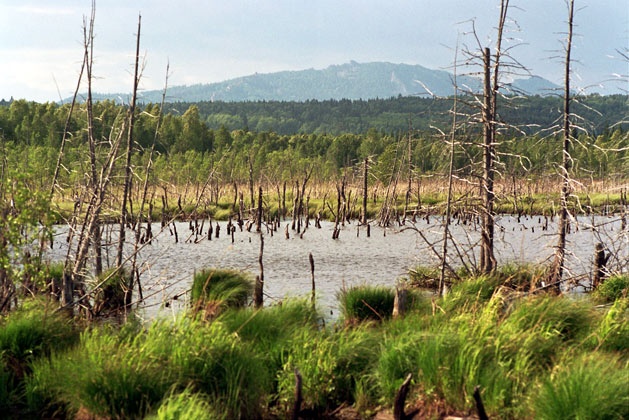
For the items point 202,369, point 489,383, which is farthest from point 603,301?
point 202,369

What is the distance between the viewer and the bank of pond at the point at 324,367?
7011 millimetres

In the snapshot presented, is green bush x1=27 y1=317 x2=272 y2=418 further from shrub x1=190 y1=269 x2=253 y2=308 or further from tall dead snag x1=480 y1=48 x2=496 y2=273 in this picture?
tall dead snag x1=480 y1=48 x2=496 y2=273

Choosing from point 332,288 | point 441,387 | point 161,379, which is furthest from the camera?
point 332,288

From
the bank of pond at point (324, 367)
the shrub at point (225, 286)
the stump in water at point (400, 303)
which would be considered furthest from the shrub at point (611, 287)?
the shrub at point (225, 286)

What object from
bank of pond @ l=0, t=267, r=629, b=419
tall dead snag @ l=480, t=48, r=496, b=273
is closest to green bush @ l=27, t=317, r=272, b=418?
bank of pond @ l=0, t=267, r=629, b=419

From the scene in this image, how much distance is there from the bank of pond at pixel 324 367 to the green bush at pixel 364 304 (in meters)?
2.80

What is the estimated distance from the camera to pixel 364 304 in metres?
13.0

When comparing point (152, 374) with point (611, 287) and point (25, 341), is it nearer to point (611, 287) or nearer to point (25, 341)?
point (25, 341)

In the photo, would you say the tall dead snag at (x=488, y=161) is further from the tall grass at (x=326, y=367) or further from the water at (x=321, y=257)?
the tall grass at (x=326, y=367)

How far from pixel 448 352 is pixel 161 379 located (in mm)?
3213

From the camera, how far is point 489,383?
7.52 m

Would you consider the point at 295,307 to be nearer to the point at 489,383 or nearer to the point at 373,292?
the point at 373,292

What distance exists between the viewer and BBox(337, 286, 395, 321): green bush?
12891 millimetres

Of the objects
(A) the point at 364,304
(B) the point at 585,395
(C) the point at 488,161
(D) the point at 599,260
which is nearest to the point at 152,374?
(B) the point at 585,395
